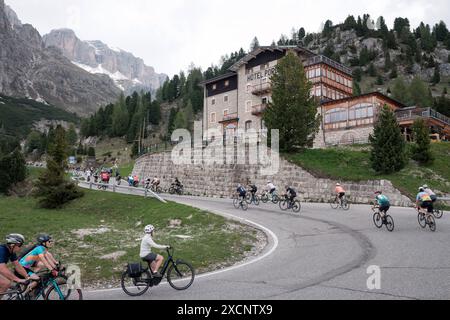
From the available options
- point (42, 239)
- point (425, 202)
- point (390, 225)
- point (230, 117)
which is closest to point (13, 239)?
point (42, 239)

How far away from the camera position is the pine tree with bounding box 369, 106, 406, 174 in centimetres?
2817

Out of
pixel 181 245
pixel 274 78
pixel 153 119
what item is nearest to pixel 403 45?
pixel 153 119

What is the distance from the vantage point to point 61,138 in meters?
34.0

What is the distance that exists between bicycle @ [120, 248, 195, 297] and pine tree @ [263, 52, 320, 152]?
26.9m

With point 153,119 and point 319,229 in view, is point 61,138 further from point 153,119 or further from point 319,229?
point 153,119

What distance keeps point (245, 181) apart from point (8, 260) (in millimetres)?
28748

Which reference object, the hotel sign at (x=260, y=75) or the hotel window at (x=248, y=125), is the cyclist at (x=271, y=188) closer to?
the hotel window at (x=248, y=125)

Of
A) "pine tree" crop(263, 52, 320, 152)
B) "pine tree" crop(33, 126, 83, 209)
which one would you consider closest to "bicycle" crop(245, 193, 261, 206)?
"pine tree" crop(263, 52, 320, 152)

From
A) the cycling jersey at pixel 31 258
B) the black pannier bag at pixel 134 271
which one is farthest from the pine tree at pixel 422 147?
the cycling jersey at pixel 31 258

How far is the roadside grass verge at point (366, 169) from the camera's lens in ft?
87.3

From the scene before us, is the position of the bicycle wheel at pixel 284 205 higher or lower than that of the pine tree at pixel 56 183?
lower

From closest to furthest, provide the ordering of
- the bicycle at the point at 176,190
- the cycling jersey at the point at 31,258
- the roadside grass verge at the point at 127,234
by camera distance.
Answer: the cycling jersey at the point at 31,258, the roadside grass verge at the point at 127,234, the bicycle at the point at 176,190

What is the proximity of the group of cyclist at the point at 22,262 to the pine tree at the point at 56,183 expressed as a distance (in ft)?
81.3
